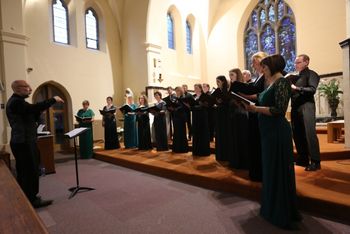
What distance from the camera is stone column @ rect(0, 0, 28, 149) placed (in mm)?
→ 7180

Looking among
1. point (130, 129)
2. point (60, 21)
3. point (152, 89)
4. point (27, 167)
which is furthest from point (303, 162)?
point (60, 21)

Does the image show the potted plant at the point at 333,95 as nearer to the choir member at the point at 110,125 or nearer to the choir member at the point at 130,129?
the choir member at the point at 130,129

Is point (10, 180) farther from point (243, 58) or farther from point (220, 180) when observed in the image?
point (243, 58)

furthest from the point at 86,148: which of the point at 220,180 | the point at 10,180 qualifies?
the point at 220,180

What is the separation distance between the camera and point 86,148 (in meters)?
7.14

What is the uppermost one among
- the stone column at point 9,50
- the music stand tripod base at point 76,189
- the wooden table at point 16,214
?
the stone column at point 9,50

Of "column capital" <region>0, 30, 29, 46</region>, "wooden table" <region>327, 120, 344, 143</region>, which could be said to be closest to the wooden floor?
"wooden table" <region>327, 120, 344, 143</region>

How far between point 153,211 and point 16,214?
1486 mm

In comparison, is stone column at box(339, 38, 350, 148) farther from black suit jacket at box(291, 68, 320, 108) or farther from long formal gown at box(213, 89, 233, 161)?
long formal gown at box(213, 89, 233, 161)

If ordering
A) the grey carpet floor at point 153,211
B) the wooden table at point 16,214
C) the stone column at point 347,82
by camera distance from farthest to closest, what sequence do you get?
the stone column at point 347,82
the grey carpet floor at point 153,211
the wooden table at point 16,214

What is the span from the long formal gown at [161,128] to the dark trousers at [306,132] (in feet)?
10.8

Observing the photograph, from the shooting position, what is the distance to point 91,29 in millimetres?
10031

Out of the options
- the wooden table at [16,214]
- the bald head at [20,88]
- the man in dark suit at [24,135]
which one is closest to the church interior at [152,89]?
the wooden table at [16,214]

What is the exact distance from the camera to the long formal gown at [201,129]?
17.5ft
